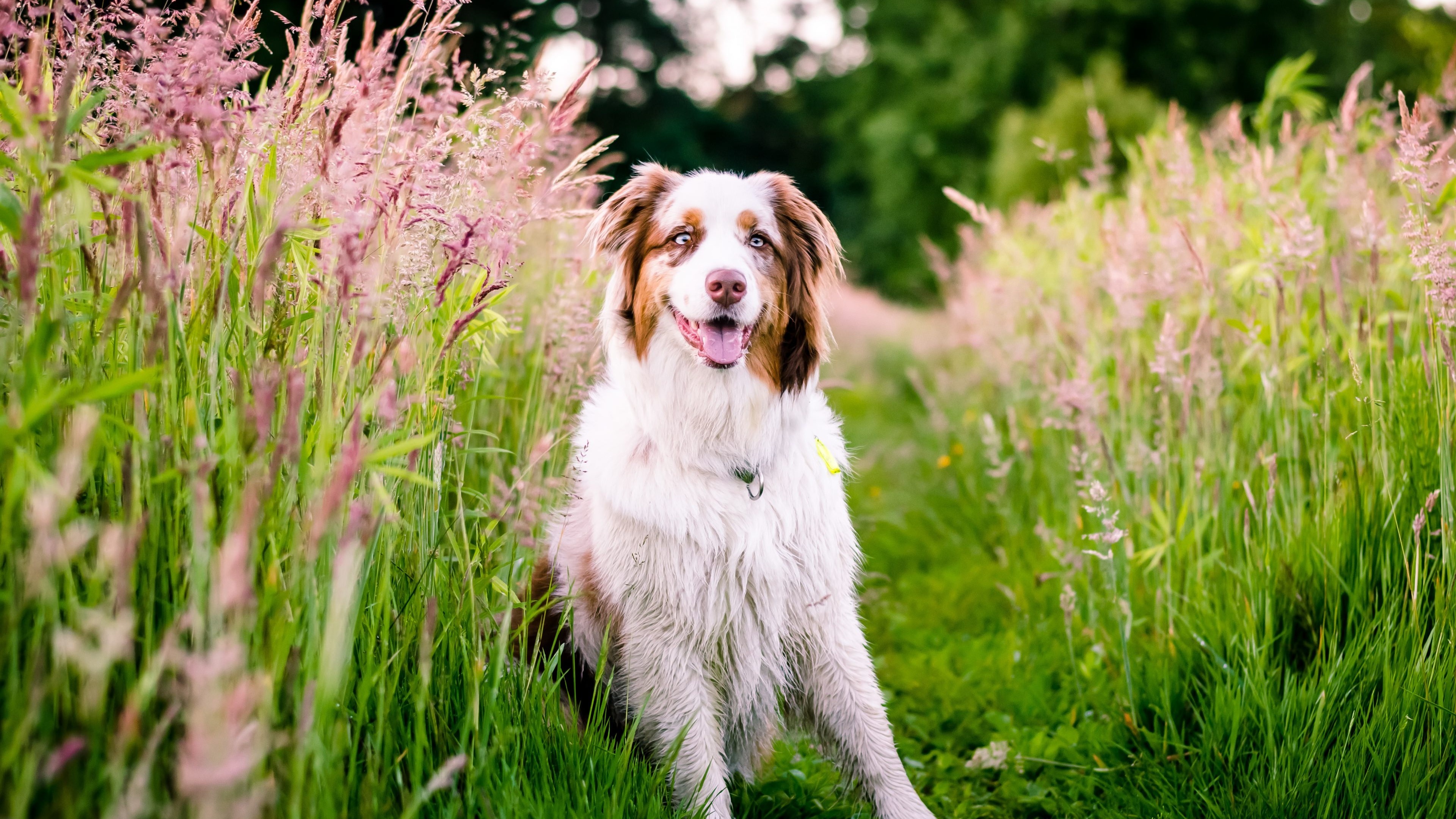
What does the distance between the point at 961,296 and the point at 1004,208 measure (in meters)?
7.53

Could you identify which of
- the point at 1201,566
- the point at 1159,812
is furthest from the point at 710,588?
the point at 1201,566

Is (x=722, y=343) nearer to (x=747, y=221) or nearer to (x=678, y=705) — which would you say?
(x=747, y=221)

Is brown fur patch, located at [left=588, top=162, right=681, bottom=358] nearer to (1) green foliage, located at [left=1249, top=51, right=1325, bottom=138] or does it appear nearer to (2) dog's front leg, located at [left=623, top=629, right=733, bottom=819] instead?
(2) dog's front leg, located at [left=623, top=629, right=733, bottom=819]

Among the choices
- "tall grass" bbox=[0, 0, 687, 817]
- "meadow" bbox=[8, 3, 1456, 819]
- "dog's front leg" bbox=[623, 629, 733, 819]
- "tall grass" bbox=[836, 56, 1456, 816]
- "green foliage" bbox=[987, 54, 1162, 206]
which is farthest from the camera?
"green foliage" bbox=[987, 54, 1162, 206]

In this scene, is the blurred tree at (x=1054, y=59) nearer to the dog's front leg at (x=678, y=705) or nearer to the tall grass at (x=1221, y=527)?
the tall grass at (x=1221, y=527)

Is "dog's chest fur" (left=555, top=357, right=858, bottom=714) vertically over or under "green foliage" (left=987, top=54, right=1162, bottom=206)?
under

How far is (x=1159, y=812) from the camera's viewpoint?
7.67 feet

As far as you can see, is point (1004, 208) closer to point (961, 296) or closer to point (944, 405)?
point (961, 296)

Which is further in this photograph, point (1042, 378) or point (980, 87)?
point (980, 87)

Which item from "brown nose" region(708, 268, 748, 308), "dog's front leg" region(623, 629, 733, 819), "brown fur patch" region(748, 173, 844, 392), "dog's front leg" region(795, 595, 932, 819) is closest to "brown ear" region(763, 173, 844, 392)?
"brown fur patch" region(748, 173, 844, 392)

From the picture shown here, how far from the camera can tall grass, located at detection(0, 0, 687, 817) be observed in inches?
50.0

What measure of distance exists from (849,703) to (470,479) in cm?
144

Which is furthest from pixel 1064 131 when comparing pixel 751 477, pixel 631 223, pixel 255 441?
pixel 255 441

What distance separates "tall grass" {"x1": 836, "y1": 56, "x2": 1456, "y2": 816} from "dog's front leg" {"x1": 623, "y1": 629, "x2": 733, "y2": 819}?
2.94 ft
